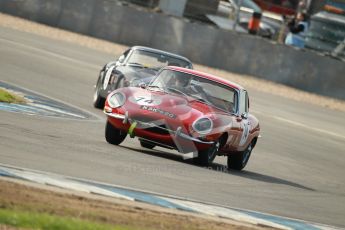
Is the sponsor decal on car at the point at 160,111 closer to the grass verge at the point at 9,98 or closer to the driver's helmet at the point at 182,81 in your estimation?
the driver's helmet at the point at 182,81

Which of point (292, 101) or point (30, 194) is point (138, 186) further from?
point (292, 101)

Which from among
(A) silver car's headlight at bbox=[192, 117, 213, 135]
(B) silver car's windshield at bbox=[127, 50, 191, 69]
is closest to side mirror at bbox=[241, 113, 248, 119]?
(A) silver car's headlight at bbox=[192, 117, 213, 135]

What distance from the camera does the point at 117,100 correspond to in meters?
12.9

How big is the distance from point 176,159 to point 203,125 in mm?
950

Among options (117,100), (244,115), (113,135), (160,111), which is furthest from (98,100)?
(160,111)

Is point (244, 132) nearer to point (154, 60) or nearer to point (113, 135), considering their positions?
point (113, 135)

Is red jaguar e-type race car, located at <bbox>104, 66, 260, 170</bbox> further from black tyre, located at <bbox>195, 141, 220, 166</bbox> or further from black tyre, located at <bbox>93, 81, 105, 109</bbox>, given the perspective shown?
Answer: black tyre, located at <bbox>93, 81, 105, 109</bbox>

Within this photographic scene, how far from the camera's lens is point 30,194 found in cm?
804

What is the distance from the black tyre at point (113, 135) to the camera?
13.1 metres

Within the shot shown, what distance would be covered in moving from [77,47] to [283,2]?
15.1 metres

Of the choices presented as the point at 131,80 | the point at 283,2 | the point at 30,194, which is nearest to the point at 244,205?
the point at 30,194

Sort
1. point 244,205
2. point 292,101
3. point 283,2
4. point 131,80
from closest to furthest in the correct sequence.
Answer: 1. point 244,205
2. point 131,80
3. point 292,101
4. point 283,2

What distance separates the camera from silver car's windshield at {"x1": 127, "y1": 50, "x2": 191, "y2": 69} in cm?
1789

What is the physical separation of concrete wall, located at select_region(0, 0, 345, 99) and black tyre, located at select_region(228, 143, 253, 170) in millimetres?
14764
